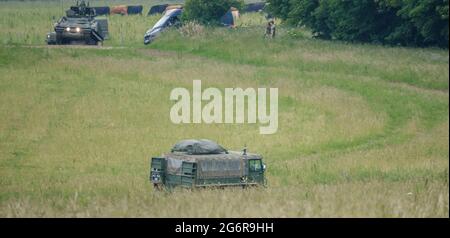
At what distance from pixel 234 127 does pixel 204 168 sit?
1412cm

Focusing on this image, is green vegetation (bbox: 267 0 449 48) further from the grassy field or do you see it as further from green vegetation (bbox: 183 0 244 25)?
green vegetation (bbox: 183 0 244 25)

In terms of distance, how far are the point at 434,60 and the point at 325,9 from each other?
1827cm

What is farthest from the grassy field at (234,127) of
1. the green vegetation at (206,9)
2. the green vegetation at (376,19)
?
the green vegetation at (206,9)

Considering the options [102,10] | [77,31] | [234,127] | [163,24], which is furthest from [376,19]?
[102,10]

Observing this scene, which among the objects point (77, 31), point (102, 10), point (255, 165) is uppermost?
point (102, 10)

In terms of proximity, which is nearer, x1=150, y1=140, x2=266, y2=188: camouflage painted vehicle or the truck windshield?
x1=150, y1=140, x2=266, y2=188: camouflage painted vehicle

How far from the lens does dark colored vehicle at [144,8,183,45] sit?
6694 cm

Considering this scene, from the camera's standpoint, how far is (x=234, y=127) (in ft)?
119

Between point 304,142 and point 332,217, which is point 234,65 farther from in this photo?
point 332,217

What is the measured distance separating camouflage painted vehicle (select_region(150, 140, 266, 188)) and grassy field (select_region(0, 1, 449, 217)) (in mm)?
795

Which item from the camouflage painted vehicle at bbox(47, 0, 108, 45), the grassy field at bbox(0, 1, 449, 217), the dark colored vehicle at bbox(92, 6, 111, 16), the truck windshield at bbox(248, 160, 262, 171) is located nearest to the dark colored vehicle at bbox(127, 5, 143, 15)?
the dark colored vehicle at bbox(92, 6, 111, 16)

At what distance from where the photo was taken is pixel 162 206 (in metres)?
17.4

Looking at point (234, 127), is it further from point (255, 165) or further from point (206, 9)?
point (206, 9)

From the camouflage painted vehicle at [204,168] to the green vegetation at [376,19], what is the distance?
24.7 meters
